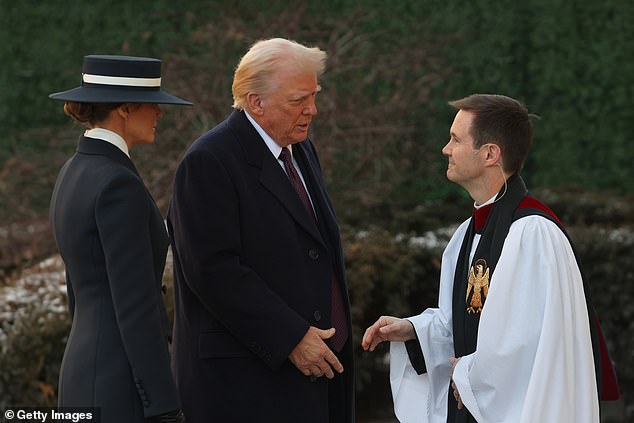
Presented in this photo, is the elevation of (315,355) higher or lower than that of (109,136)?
lower

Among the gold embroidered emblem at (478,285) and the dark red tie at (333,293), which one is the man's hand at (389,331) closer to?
the dark red tie at (333,293)

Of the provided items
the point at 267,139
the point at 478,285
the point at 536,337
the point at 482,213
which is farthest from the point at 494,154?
the point at 267,139

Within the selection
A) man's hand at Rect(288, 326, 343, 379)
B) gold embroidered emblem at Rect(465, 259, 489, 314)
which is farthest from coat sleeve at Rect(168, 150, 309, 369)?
gold embroidered emblem at Rect(465, 259, 489, 314)

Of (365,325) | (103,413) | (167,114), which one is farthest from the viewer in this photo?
(167,114)

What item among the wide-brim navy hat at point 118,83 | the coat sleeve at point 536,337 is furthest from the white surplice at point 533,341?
the wide-brim navy hat at point 118,83

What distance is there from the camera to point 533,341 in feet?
10.6

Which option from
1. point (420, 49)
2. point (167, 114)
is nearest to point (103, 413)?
point (167, 114)

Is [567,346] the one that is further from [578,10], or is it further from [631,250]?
[578,10]

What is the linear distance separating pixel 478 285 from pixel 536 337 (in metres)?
0.28

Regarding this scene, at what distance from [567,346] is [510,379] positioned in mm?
192

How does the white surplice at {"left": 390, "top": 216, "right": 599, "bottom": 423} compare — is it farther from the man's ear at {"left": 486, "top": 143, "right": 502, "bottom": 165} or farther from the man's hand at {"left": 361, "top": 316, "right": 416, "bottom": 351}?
the man's hand at {"left": 361, "top": 316, "right": 416, "bottom": 351}

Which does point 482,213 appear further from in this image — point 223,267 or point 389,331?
point 223,267

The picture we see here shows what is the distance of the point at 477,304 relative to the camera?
3.44 meters

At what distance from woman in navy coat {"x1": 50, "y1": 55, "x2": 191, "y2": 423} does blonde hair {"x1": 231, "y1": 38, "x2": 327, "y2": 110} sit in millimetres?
476
